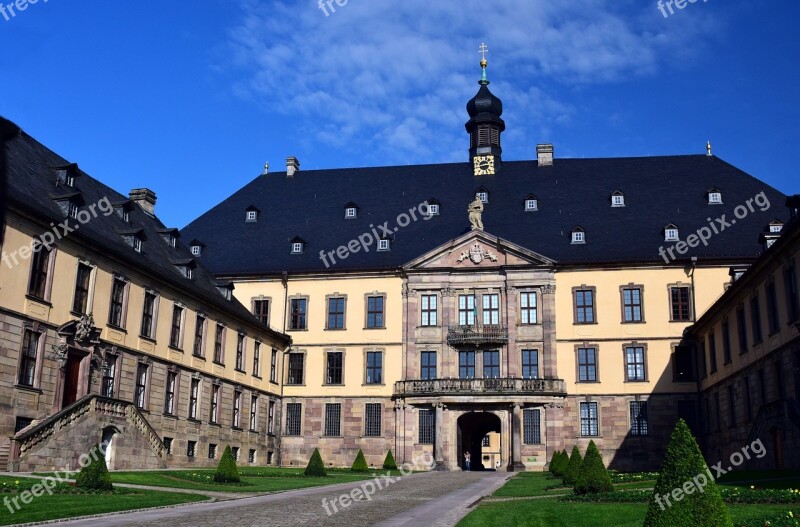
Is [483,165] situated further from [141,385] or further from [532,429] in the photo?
[141,385]

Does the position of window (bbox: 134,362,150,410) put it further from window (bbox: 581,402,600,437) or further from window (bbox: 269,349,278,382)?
window (bbox: 581,402,600,437)

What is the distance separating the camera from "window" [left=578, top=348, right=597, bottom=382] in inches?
2079

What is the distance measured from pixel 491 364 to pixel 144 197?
24.9 m

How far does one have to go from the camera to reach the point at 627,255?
53.3 metres

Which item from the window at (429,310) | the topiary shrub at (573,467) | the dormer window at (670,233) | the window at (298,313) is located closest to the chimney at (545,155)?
the dormer window at (670,233)

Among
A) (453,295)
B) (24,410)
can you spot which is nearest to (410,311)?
(453,295)

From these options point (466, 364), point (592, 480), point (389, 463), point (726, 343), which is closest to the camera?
point (592, 480)

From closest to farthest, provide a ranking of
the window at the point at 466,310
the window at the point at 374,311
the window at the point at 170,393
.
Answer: the window at the point at 170,393 < the window at the point at 466,310 < the window at the point at 374,311

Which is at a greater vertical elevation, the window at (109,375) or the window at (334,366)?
the window at (334,366)

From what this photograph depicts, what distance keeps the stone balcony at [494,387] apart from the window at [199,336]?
48.3ft

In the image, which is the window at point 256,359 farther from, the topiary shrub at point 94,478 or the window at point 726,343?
the topiary shrub at point 94,478

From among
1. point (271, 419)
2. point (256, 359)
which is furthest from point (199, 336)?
point (271, 419)

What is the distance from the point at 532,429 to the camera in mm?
51719

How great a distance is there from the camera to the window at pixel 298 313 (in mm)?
56906
